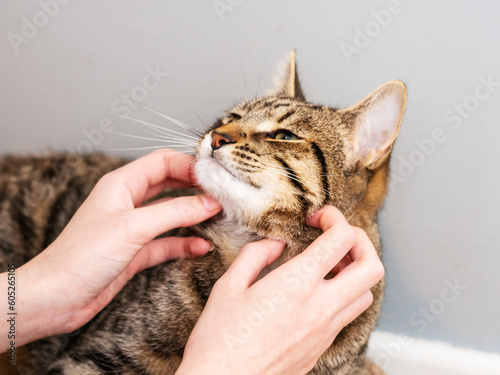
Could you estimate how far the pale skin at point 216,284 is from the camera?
2.64 ft

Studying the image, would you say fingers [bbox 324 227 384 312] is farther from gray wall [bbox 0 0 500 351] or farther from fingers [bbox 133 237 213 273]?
gray wall [bbox 0 0 500 351]

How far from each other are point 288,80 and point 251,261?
0.71m

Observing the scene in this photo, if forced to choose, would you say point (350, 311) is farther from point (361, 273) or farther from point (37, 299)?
point (37, 299)

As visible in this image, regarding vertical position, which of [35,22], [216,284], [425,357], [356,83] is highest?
[35,22]

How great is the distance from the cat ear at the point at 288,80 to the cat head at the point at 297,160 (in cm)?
14

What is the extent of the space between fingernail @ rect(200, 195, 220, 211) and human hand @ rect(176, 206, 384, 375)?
200 mm

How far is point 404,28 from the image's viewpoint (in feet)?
4.28

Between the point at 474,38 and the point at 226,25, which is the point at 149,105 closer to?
the point at 226,25

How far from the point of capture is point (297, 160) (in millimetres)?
1025

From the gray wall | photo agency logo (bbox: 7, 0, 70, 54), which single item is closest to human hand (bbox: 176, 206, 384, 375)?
the gray wall

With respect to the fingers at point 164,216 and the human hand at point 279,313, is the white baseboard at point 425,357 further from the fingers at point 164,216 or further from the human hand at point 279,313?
the fingers at point 164,216


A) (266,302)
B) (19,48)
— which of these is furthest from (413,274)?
(19,48)

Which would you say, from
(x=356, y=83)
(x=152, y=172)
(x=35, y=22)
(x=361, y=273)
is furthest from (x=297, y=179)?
(x=35, y=22)

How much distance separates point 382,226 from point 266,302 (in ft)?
2.93
